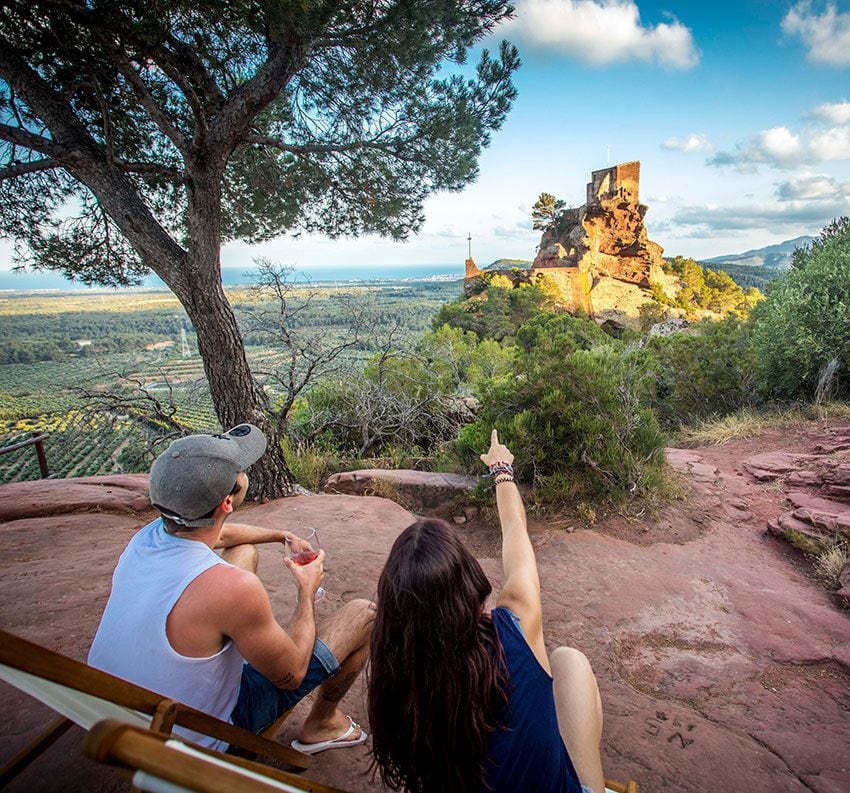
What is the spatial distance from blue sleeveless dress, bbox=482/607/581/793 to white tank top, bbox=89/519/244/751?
2.65 feet

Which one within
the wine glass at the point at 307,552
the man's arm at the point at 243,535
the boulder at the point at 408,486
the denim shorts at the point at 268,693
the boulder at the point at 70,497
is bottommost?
the boulder at the point at 408,486

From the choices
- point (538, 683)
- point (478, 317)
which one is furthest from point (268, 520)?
point (478, 317)

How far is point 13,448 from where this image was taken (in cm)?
513

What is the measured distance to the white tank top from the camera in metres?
1.30

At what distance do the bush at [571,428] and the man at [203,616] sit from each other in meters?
3.68

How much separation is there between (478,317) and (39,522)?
23.6m

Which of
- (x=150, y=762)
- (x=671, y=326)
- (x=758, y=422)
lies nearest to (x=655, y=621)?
(x=150, y=762)

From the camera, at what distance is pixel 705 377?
Answer: 10000 millimetres

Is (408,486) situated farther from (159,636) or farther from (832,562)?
(159,636)

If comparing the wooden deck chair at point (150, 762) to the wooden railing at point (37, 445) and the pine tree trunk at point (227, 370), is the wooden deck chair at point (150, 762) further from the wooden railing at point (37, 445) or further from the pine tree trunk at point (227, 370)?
the wooden railing at point (37, 445)

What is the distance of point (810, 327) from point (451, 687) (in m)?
10.2

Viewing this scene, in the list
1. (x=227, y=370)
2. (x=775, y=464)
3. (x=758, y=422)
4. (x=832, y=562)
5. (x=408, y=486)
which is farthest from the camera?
(x=758, y=422)

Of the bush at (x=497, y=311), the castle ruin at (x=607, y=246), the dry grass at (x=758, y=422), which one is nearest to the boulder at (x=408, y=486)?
the dry grass at (x=758, y=422)

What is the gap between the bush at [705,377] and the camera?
379 inches
